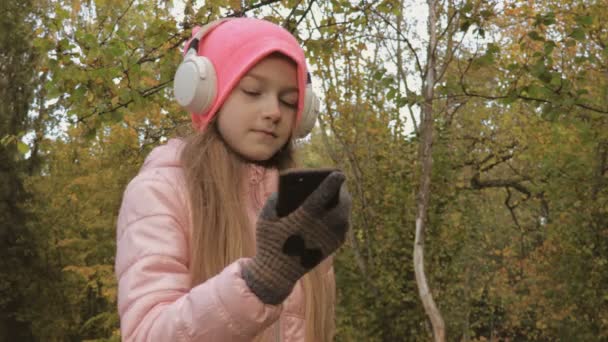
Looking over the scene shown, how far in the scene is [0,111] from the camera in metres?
19.6

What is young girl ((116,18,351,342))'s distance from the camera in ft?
4.04

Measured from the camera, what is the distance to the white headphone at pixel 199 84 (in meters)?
Answer: 1.74

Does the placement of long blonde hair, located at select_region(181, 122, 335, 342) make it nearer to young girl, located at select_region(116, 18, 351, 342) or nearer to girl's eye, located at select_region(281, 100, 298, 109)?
young girl, located at select_region(116, 18, 351, 342)

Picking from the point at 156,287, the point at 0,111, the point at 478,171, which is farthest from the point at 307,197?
the point at 0,111

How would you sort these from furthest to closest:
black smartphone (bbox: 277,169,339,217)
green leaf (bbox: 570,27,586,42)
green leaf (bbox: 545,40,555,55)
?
green leaf (bbox: 545,40,555,55) < green leaf (bbox: 570,27,586,42) < black smartphone (bbox: 277,169,339,217)

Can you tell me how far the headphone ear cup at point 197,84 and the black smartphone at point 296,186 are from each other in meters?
0.63

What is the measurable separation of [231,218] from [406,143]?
845cm

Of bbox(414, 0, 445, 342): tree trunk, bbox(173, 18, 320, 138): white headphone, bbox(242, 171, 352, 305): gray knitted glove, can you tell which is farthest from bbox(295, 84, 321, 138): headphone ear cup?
bbox(414, 0, 445, 342): tree trunk

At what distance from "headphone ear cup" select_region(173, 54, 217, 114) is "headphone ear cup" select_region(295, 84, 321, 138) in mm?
260

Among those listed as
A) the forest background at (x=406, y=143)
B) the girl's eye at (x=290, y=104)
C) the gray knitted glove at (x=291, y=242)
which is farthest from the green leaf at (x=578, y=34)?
the gray knitted glove at (x=291, y=242)

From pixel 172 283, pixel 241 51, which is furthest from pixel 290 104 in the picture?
pixel 172 283

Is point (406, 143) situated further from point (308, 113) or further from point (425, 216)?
point (308, 113)

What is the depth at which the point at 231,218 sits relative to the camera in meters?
1.65

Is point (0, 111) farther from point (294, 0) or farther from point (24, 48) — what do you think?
point (294, 0)
